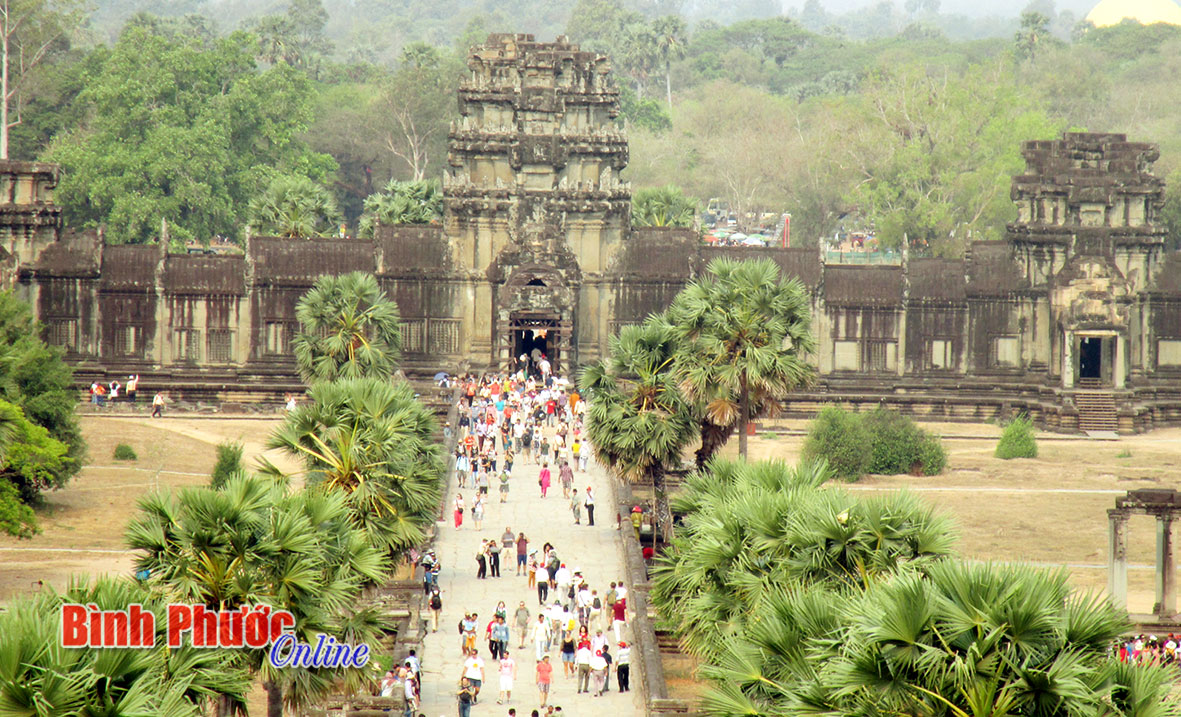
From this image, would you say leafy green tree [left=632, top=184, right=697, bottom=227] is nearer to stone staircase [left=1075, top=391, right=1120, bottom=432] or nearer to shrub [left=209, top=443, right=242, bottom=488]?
stone staircase [left=1075, top=391, right=1120, bottom=432]

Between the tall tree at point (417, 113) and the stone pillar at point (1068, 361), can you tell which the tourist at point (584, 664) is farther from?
the tall tree at point (417, 113)

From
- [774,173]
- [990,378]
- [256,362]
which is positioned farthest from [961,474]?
[774,173]

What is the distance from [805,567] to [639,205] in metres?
55.7

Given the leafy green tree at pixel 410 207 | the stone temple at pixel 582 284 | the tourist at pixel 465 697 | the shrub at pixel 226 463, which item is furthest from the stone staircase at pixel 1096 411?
the tourist at pixel 465 697

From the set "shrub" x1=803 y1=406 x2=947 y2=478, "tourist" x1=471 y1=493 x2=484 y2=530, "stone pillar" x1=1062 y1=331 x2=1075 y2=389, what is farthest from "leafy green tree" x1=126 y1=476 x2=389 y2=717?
"stone pillar" x1=1062 y1=331 x2=1075 y2=389

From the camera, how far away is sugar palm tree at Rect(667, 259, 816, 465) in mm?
47156

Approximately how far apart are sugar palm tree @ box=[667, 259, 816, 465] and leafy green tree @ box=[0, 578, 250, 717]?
85.6ft

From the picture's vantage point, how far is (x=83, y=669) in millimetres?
19797

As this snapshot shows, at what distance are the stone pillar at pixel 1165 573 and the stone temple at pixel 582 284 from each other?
91.7 ft

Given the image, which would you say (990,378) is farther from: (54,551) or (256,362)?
(54,551)

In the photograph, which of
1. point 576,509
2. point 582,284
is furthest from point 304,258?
point 576,509

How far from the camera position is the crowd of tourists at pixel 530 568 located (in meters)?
35.6

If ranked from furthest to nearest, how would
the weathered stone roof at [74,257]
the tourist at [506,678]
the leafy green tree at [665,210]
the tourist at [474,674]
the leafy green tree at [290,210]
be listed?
1. the leafy green tree at [665,210]
2. the leafy green tree at [290,210]
3. the weathered stone roof at [74,257]
4. the tourist at [506,678]
5. the tourist at [474,674]

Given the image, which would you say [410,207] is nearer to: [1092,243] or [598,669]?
[1092,243]
